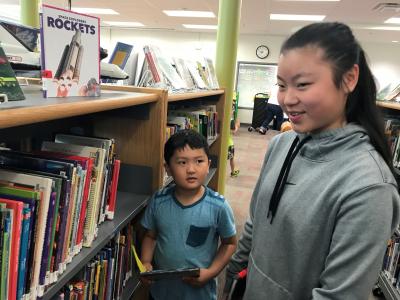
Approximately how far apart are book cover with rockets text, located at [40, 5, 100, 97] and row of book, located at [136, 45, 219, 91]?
0.59 meters

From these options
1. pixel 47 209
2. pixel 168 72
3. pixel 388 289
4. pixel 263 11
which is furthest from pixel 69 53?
pixel 263 11

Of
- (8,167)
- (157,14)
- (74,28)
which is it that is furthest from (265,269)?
(157,14)

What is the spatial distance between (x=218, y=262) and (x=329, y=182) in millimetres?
717

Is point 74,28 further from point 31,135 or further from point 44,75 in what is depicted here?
point 31,135

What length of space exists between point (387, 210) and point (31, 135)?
119cm

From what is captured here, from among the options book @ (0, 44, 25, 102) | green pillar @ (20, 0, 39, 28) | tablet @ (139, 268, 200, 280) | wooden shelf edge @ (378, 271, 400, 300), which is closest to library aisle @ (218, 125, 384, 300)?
wooden shelf edge @ (378, 271, 400, 300)

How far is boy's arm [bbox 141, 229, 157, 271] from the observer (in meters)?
1.39

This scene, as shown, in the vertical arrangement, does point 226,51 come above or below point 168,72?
above

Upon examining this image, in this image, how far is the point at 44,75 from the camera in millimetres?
865

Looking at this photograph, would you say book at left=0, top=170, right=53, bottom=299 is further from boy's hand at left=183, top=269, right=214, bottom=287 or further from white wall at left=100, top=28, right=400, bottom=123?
white wall at left=100, top=28, right=400, bottom=123

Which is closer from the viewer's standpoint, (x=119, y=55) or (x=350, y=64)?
(x=350, y=64)

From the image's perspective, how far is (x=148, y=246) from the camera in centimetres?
140

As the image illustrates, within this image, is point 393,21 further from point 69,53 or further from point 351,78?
point 69,53

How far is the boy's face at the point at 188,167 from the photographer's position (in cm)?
134
